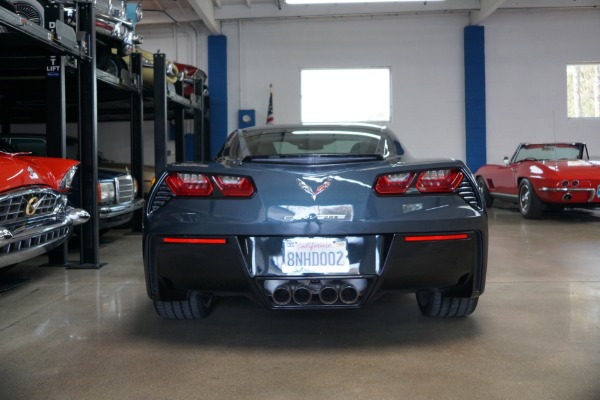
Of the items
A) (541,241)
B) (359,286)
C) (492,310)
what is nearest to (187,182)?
(359,286)

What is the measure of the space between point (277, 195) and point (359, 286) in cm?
54

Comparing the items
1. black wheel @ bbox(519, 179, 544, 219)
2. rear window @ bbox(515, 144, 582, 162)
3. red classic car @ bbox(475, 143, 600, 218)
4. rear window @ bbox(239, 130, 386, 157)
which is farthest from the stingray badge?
rear window @ bbox(515, 144, 582, 162)

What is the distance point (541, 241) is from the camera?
5980 millimetres

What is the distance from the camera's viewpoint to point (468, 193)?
2.47 m

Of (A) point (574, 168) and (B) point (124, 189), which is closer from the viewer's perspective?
(B) point (124, 189)

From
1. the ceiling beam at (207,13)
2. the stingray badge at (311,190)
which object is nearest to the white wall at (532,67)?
the ceiling beam at (207,13)

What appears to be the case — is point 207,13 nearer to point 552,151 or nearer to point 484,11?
point 484,11

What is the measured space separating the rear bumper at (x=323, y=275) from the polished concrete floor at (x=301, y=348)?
0.93 feet

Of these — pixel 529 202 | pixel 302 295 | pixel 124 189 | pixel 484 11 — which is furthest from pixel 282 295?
pixel 484 11

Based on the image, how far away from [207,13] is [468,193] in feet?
36.8

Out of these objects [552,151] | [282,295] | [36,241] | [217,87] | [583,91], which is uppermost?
[217,87]

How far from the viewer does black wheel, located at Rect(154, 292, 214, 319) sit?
2.81 metres

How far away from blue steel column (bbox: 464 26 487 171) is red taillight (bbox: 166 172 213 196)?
11.7 m

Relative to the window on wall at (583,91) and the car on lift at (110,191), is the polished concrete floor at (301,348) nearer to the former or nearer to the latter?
the car on lift at (110,191)
